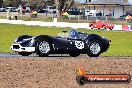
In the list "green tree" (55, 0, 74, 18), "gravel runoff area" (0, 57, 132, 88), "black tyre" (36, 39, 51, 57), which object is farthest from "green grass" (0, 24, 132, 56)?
"green tree" (55, 0, 74, 18)

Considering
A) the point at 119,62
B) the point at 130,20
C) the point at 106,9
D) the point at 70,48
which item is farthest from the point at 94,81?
the point at 106,9

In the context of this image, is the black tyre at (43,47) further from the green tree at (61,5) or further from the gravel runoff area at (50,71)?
the green tree at (61,5)

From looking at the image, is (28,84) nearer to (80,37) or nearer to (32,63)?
(32,63)

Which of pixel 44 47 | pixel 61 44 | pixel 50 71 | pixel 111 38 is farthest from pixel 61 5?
pixel 50 71

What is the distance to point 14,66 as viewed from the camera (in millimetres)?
15148

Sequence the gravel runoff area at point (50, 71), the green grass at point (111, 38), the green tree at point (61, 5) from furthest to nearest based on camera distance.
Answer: the green tree at point (61, 5), the green grass at point (111, 38), the gravel runoff area at point (50, 71)

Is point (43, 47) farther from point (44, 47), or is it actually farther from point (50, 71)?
point (50, 71)

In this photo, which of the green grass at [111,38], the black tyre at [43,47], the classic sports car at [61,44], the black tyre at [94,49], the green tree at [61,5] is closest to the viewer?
the black tyre at [43,47]

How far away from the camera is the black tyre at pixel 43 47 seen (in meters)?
18.6

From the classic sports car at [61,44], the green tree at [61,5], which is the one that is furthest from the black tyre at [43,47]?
the green tree at [61,5]

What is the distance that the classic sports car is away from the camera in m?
18.8

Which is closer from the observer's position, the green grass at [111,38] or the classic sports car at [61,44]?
the classic sports car at [61,44]

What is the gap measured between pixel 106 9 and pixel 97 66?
9153 centimetres

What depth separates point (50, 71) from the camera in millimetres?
14828
